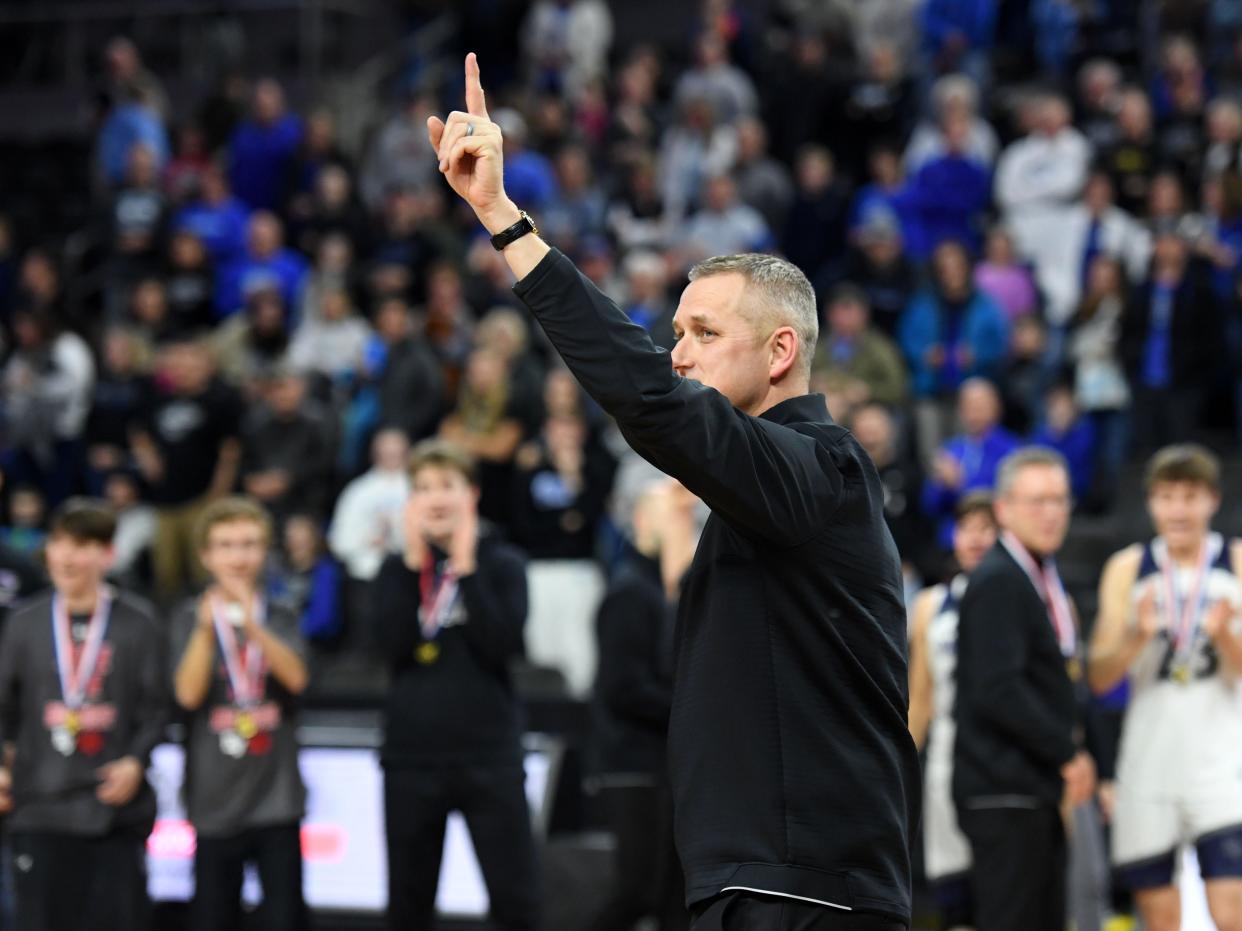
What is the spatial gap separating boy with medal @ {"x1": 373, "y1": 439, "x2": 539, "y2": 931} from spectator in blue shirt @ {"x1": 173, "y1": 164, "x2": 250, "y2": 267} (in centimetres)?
911

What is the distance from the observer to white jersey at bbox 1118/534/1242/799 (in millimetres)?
7117

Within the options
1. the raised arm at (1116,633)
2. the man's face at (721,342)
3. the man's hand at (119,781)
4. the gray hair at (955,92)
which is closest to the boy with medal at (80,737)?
the man's hand at (119,781)

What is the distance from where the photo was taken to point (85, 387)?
14812 mm

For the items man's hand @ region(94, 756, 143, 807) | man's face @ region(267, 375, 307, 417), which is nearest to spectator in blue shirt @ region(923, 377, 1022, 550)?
man's face @ region(267, 375, 307, 417)

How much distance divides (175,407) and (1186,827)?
8853mm

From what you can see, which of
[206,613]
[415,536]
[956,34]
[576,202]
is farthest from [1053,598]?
[956,34]

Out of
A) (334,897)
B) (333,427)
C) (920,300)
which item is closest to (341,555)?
(333,427)

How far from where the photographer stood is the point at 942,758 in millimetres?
7730

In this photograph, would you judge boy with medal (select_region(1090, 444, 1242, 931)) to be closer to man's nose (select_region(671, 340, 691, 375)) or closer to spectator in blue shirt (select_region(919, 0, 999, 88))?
man's nose (select_region(671, 340, 691, 375))

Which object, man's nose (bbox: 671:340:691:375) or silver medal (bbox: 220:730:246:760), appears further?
silver medal (bbox: 220:730:246:760)

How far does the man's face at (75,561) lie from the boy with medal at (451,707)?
1.18 meters

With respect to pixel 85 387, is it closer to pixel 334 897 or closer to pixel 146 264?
pixel 146 264

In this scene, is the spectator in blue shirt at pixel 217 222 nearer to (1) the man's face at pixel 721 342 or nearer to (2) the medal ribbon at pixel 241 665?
(2) the medal ribbon at pixel 241 665

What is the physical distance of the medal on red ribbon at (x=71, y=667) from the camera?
24.4 feet
